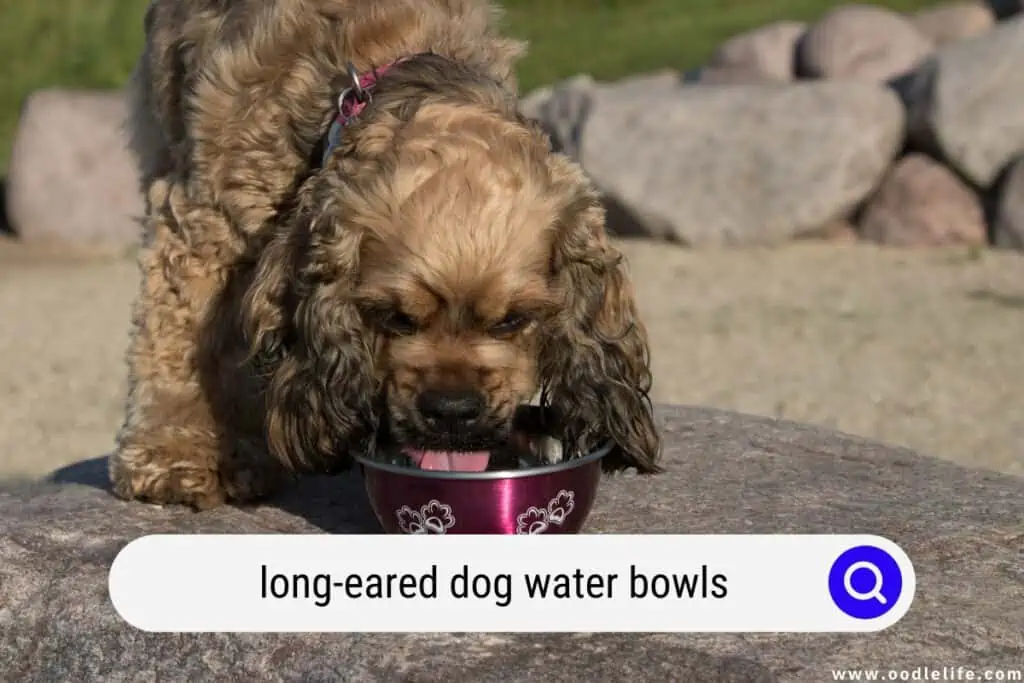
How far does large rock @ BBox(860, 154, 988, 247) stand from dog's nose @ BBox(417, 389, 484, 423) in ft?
31.5

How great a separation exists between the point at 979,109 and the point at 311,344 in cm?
974

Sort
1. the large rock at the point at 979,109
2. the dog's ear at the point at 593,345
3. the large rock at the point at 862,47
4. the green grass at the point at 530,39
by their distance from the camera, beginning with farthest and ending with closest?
the green grass at the point at 530,39 < the large rock at the point at 862,47 < the large rock at the point at 979,109 < the dog's ear at the point at 593,345

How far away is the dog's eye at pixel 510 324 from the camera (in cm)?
437

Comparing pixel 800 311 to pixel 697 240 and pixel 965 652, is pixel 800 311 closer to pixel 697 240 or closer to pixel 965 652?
pixel 697 240

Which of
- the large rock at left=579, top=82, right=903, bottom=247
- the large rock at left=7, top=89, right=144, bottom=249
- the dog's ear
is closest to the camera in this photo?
the dog's ear

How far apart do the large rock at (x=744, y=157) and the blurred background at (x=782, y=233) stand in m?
0.02

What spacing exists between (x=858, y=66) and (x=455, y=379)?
1160cm

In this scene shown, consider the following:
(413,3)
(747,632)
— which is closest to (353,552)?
(747,632)

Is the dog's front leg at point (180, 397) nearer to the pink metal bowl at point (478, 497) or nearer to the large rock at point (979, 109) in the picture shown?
the pink metal bowl at point (478, 497)

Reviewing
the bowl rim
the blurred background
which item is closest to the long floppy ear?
the bowl rim

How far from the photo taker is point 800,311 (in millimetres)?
11742

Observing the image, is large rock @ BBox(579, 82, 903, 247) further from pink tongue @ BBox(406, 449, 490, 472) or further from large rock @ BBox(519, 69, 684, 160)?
pink tongue @ BBox(406, 449, 490, 472)

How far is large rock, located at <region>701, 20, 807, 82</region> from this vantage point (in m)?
16.0

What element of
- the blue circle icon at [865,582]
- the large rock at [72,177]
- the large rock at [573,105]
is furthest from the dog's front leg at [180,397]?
the large rock at [72,177]
